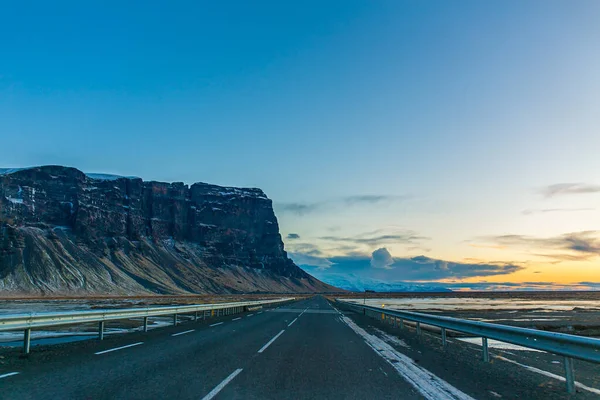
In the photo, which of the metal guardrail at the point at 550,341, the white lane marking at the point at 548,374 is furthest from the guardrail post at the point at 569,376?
the white lane marking at the point at 548,374

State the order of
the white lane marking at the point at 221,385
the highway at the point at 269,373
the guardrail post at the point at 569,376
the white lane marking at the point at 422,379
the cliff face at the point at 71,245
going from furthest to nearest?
the cliff face at the point at 71,245 → the guardrail post at the point at 569,376 → the highway at the point at 269,373 → the white lane marking at the point at 422,379 → the white lane marking at the point at 221,385

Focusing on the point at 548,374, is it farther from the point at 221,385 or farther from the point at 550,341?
the point at 221,385

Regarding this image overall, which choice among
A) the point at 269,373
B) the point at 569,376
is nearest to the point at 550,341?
the point at 569,376

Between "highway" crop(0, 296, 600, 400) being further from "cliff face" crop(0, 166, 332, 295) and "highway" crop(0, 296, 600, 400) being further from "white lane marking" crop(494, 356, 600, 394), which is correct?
"cliff face" crop(0, 166, 332, 295)

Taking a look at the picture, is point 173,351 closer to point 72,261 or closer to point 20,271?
point 20,271

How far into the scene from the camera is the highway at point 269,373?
7531mm

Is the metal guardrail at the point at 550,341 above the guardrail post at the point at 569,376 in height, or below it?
above

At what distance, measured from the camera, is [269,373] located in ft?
30.7

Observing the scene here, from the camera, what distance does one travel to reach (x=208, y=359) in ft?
36.6

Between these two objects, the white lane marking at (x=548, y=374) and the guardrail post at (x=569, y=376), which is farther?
the white lane marking at (x=548, y=374)

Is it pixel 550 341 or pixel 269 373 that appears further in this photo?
pixel 269 373

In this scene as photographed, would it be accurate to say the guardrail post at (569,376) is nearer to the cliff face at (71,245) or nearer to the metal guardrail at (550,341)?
the metal guardrail at (550,341)

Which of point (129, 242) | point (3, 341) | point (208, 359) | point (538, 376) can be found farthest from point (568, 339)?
point (129, 242)

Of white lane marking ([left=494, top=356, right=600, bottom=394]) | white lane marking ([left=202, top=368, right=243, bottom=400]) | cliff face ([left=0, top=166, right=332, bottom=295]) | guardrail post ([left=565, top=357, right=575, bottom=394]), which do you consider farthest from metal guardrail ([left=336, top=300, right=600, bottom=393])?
cliff face ([left=0, top=166, right=332, bottom=295])
